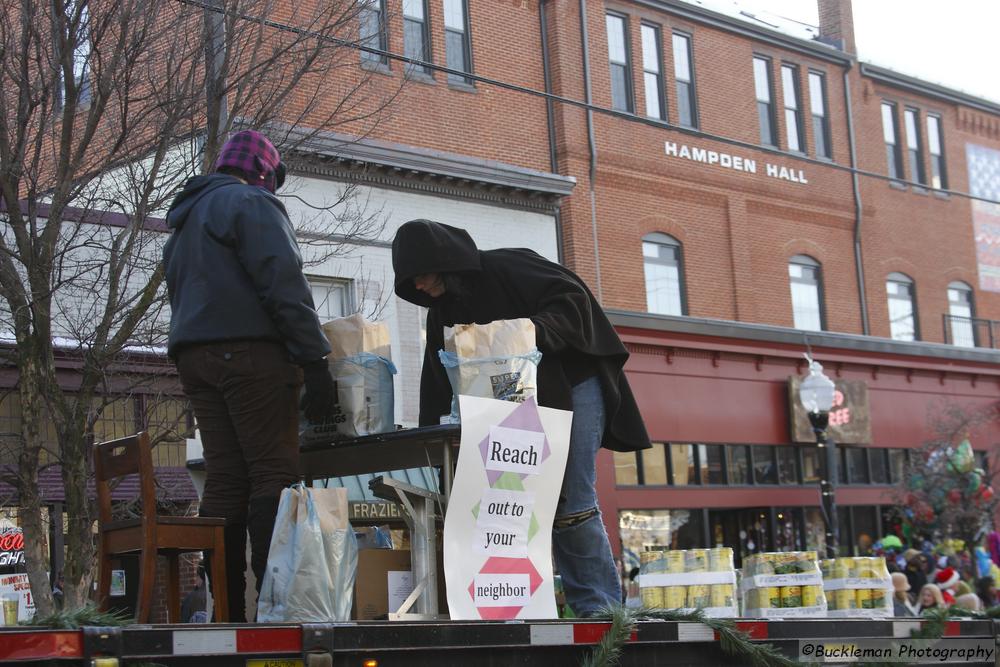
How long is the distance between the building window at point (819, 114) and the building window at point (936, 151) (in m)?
3.28

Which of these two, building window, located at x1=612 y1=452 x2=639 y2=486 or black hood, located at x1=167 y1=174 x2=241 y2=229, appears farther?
building window, located at x1=612 y1=452 x2=639 y2=486

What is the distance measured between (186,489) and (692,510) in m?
10.2

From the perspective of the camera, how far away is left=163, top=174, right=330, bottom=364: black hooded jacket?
16.8ft

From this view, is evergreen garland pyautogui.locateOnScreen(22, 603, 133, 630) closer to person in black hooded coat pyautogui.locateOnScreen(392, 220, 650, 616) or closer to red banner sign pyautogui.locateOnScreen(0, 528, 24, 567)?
person in black hooded coat pyautogui.locateOnScreen(392, 220, 650, 616)

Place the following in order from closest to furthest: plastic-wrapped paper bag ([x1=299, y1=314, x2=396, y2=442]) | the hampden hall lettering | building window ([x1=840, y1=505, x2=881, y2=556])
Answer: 1. plastic-wrapped paper bag ([x1=299, y1=314, x2=396, y2=442])
2. the hampden hall lettering
3. building window ([x1=840, y1=505, x2=881, y2=556])

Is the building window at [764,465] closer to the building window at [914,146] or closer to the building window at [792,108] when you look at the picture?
the building window at [792,108]

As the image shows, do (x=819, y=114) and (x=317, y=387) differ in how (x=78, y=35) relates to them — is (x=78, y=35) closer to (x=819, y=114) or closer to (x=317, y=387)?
(x=317, y=387)

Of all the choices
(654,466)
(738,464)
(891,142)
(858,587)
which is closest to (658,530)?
(654,466)

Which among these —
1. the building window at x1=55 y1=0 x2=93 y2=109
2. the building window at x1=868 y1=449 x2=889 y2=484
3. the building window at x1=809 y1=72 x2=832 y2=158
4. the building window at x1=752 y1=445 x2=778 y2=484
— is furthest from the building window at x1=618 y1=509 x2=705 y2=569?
the building window at x1=55 y1=0 x2=93 y2=109

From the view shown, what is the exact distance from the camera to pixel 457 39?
23.0 metres

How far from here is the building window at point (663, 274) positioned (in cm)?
2506

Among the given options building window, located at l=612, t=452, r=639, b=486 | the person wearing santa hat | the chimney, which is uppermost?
the chimney

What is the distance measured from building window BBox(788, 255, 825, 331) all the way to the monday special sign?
22832mm

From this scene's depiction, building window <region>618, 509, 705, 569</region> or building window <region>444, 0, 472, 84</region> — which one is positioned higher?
building window <region>444, 0, 472, 84</region>
